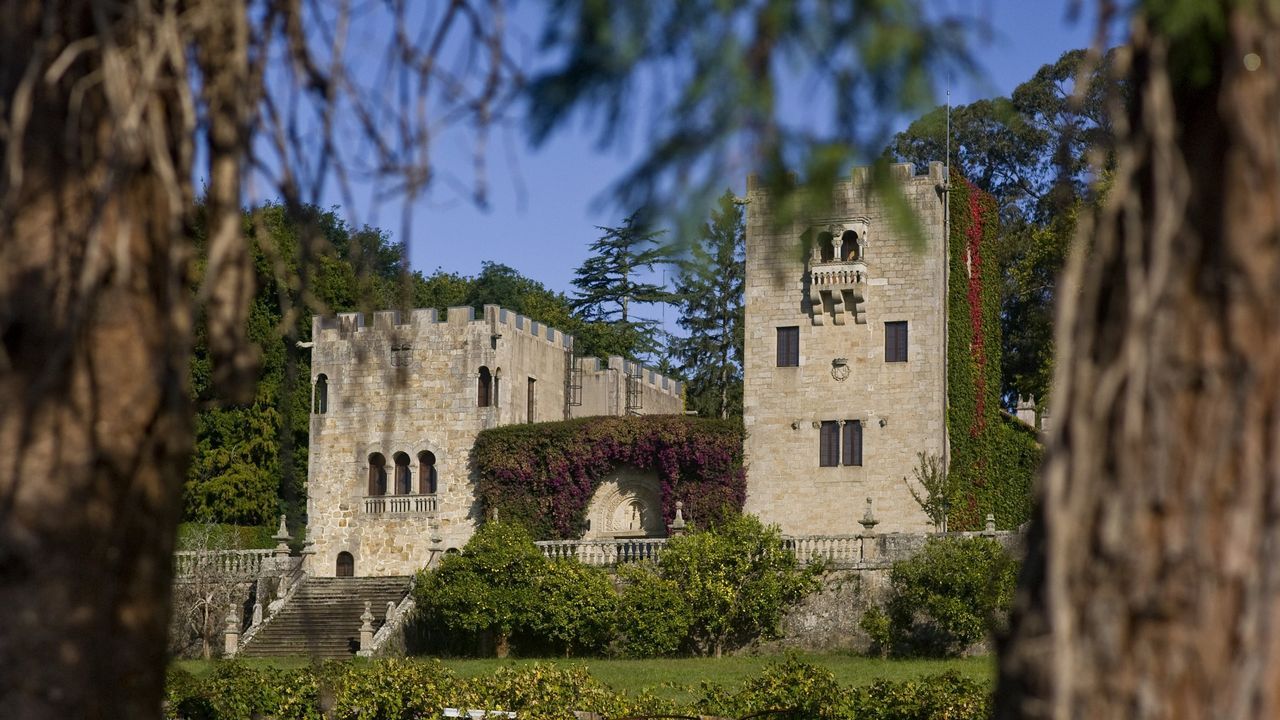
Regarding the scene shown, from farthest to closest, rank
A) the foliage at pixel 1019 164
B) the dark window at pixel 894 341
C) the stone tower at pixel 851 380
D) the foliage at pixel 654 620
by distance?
1. the foliage at pixel 1019 164
2. the dark window at pixel 894 341
3. the stone tower at pixel 851 380
4. the foliage at pixel 654 620

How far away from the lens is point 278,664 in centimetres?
2658

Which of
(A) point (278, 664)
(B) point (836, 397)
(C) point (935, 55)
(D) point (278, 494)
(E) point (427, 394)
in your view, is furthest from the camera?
(D) point (278, 494)

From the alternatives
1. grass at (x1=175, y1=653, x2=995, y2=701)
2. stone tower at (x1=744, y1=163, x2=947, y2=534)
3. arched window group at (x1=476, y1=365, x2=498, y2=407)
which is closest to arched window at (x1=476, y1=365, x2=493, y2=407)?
arched window group at (x1=476, y1=365, x2=498, y2=407)

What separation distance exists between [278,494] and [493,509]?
1083 centimetres

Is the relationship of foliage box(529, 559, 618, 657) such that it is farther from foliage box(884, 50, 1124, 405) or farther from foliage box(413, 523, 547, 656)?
foliage box(884, 50, 1124, 405)

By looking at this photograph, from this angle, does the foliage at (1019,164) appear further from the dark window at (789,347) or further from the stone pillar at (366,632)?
the stone pillar at (366,632)

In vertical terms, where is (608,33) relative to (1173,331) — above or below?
above

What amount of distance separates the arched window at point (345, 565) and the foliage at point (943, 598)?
45.4 feet

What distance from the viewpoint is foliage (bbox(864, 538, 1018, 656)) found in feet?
81.9

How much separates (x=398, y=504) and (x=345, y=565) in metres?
1.83

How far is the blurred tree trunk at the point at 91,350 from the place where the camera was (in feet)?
12.2

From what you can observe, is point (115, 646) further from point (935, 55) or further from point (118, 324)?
point (935, 55)

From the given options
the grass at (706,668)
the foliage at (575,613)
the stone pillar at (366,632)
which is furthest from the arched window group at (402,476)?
the grass at (706,668)

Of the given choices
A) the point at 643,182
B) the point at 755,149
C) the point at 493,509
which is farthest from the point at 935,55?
the point at 493,509
